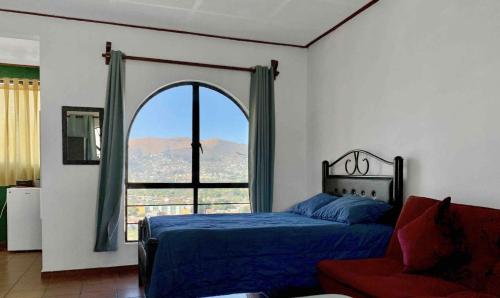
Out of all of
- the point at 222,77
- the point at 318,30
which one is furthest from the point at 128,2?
the point at 318,30

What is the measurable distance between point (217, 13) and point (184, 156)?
1.66 metres

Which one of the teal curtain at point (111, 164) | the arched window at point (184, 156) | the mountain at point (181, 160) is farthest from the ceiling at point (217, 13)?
the mountain at point (181, 160)

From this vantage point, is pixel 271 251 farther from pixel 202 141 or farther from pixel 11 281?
pixel 11 281

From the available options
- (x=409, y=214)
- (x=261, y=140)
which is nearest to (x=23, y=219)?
(x=261, y=140)

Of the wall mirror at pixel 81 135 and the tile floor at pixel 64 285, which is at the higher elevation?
Answer: the wall mirror at pixel 81 135

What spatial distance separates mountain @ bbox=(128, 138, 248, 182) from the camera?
4.30 metres

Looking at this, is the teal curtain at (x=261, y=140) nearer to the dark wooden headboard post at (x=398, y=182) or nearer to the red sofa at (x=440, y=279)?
the dark wooden headboard post at (x=398, y=182)

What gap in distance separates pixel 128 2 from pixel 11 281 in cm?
289

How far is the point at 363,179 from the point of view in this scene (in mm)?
3488

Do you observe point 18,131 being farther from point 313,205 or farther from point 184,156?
point 313,205

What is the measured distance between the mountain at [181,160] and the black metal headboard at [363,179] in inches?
43.1

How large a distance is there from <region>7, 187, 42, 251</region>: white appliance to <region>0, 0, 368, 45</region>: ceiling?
7.96 feet

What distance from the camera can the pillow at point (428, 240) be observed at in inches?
83.0

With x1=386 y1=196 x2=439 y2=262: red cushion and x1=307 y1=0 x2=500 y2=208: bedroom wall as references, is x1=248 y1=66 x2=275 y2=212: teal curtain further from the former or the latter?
x1=386 y1=196 x2=439 y2=262: red cushion
